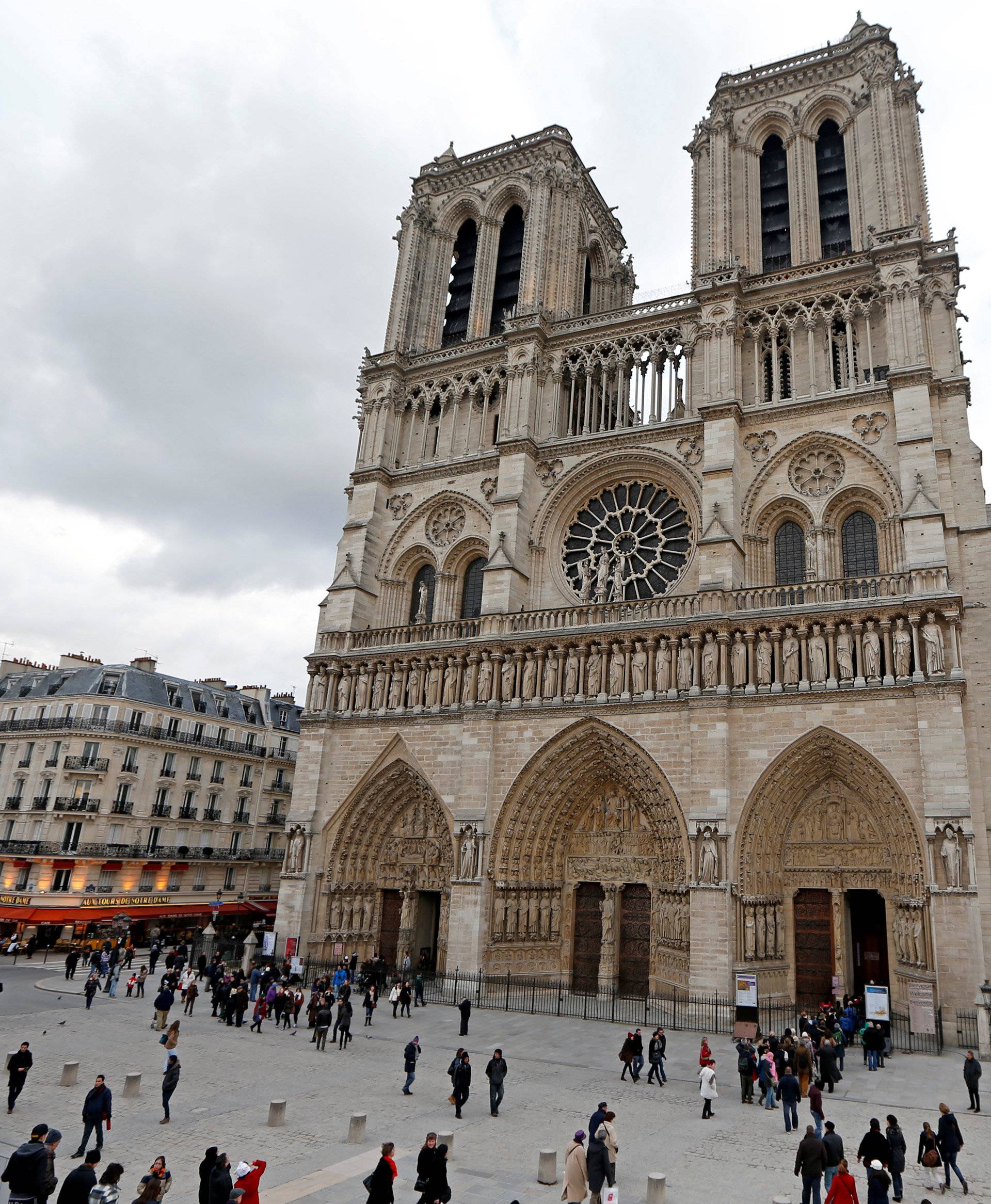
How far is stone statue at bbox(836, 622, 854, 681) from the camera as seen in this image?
1939cm

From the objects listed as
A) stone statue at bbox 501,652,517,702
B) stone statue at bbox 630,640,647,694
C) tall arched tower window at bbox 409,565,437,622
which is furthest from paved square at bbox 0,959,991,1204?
tall arched tower window at bbox 409,565,437,622

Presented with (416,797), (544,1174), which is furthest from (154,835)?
(544,1174)

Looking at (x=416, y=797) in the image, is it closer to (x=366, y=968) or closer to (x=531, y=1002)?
(x=366, y=968)

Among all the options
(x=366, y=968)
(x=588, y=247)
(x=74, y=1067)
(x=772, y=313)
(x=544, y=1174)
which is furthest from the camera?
(x=588, y=247)

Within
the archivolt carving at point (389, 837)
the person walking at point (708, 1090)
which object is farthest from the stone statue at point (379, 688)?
the person walking at point (708, 1090)

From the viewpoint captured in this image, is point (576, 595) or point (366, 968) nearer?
point (366, 968)

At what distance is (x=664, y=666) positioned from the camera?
21484 mm

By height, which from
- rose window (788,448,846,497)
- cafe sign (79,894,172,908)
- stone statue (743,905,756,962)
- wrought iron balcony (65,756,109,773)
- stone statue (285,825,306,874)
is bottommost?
→ cafe sign (79,894,172,908)

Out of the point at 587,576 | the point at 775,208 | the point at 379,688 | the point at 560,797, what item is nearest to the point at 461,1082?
the point at 560,797

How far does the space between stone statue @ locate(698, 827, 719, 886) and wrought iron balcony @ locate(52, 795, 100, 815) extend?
22.0m

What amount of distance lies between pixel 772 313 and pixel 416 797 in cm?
1699

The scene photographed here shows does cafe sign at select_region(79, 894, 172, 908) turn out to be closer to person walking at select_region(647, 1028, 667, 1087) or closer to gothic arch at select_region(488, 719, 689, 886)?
gothic arch at select_region(488, 719, 689, 886)

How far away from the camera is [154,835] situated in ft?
108

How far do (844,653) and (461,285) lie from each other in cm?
2091
